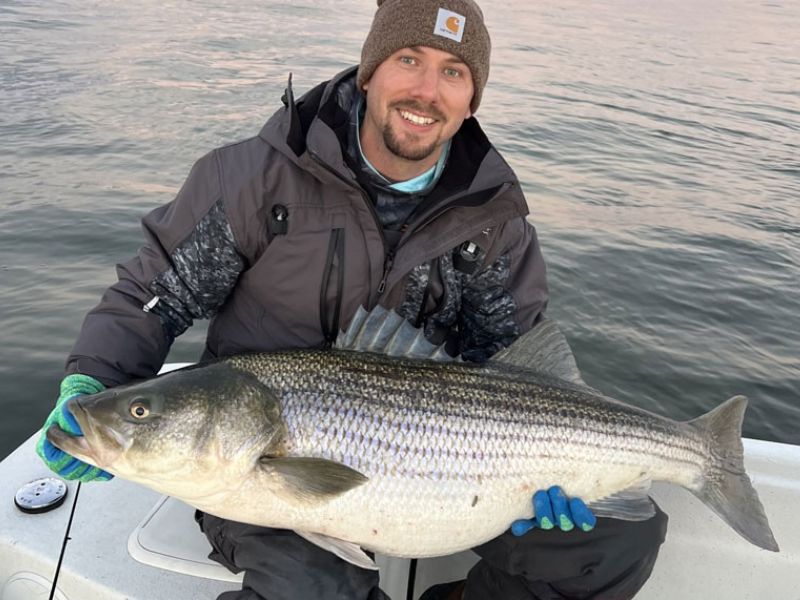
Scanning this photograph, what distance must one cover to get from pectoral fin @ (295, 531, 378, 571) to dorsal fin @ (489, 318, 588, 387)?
1020 millimetres

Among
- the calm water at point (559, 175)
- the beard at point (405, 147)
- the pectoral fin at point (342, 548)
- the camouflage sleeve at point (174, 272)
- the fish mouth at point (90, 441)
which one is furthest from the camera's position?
the calm water at point (559, 175)

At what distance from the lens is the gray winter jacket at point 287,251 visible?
3.03 m

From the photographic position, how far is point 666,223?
9672 mm

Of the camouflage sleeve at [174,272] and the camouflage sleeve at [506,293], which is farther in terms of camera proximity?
the camouflage sleeve at [506,293]

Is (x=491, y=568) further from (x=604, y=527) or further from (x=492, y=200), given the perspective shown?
(x=492, y=200)

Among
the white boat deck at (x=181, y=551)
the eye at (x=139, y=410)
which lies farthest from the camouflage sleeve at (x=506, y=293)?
the eye at (x=139, y=410)

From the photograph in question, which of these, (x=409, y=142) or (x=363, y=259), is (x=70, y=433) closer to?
(x=363, y=259)

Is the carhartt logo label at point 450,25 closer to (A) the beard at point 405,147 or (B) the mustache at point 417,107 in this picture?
(B) the mustache at point 417,107

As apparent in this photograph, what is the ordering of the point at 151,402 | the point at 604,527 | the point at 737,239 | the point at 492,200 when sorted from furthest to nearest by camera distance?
the point at 737,239 < the point at 492,200 < the point at 604,527 < the point at 151,402

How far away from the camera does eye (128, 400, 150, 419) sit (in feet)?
7.72

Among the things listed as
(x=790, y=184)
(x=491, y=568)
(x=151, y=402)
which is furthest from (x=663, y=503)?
(x=790, y=184)

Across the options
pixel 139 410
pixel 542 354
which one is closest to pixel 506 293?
pixel 542 354

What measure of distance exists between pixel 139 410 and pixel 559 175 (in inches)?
390

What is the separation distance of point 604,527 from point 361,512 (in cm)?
110
